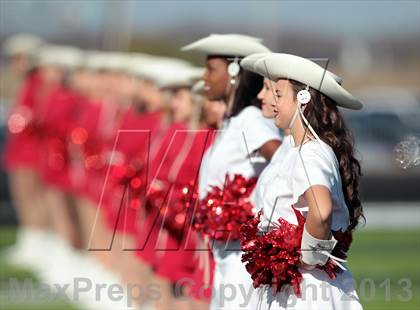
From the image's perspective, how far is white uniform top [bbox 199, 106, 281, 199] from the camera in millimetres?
6625

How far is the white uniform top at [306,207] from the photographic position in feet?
17.3

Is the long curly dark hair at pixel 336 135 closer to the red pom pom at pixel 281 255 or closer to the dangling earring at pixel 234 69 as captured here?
the red pom pom at pixel 281 255

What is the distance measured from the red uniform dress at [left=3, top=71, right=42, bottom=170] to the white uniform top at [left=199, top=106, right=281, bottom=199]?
7504 mm

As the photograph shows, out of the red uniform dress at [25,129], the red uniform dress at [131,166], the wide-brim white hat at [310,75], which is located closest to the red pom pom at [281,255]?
the wide-brim white hat at [310,75]

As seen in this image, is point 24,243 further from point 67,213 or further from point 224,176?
point 224,176

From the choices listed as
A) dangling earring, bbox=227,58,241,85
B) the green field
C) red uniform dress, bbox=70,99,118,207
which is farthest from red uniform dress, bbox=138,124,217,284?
red uniform dress, bbox=70,99,118,207

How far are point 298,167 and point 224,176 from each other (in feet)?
4.95

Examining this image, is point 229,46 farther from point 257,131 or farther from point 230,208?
point 230,208

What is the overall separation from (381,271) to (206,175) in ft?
19.6

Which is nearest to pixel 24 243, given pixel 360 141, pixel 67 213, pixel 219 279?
pixel 67 213

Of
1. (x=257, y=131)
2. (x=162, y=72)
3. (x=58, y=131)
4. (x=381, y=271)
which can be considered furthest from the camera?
(x=58, y=131)

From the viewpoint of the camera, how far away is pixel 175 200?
7676 mm

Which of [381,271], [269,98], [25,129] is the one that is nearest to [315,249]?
[269,98]

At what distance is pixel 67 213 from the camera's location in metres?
14.5
